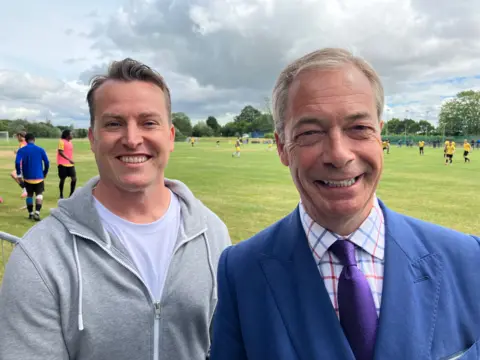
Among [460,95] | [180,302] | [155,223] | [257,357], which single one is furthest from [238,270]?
[460,95]

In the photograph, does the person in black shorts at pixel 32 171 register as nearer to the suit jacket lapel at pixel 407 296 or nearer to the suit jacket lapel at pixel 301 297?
the suit jacket lapel at pixel 301 297

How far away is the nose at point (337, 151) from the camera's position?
4.58ft

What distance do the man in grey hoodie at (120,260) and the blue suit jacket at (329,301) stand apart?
39cm

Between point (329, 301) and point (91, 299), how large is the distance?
106 cm

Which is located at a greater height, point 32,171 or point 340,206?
point 340,206

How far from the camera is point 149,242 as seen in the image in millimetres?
2014

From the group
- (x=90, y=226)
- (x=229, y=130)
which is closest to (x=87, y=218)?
(x=90, y=226)

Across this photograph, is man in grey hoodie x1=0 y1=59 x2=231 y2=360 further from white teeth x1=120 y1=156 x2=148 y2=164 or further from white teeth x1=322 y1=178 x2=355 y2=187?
white teeth x1=322 y1=178 x2=355 y2=187

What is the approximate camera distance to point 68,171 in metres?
12.0

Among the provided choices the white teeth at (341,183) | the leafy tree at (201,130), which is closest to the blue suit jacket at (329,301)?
the white teeth at (341,183)

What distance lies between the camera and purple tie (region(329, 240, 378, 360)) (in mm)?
1323

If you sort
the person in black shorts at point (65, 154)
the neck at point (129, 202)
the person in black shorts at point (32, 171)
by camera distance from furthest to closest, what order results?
the person in black shorts at point (65, 154) → the person in black shorts at point (32, 171) → the neck at point (129, 202)

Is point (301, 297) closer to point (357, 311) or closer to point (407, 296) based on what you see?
point (357, 311)

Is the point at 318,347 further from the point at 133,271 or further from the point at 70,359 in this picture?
the point at 70,359
